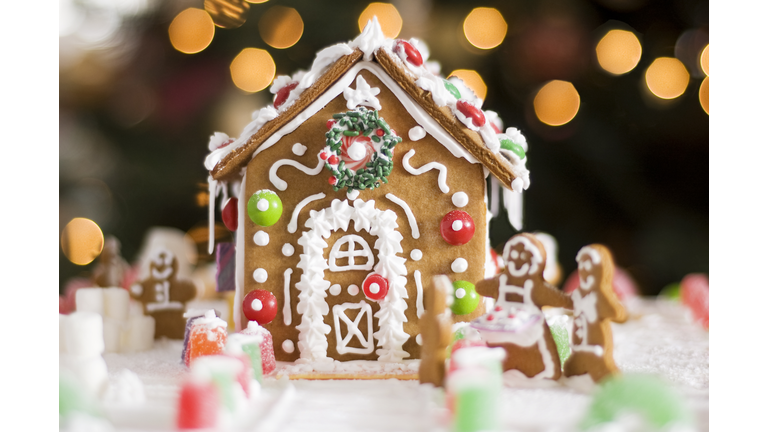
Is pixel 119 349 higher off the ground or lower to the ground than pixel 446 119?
lower

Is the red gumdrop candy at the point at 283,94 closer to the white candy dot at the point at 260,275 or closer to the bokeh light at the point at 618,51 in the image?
the white candy dot at the point at 260,275

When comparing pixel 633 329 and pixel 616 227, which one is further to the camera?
pixel 616 227

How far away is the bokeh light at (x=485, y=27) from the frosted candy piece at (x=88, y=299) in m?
2.64

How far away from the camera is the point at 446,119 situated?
2.06 metres

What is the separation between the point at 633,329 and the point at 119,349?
8.38 feet

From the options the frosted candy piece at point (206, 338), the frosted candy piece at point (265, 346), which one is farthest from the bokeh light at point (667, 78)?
the frosted candy piece at point (206, 338)

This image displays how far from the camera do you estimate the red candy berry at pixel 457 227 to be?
79.8 inches

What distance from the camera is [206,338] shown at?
1.88m

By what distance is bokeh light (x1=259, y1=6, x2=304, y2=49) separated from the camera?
3.11 m

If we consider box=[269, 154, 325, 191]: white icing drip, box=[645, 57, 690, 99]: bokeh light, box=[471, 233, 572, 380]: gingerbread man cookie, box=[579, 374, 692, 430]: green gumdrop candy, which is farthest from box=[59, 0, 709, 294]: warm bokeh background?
box=[579, 374, 692, 430]: green gumdrop candy

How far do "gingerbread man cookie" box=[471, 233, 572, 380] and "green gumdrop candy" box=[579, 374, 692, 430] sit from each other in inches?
16.8

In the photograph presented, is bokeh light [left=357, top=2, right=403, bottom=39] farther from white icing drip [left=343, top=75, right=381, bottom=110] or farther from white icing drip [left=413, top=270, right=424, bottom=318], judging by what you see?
white icing drip [left=413, top=270, right=424, bottom=318]

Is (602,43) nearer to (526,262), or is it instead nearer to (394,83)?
(394,83)

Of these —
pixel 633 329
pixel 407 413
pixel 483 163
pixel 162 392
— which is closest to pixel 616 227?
pixel 633 329
